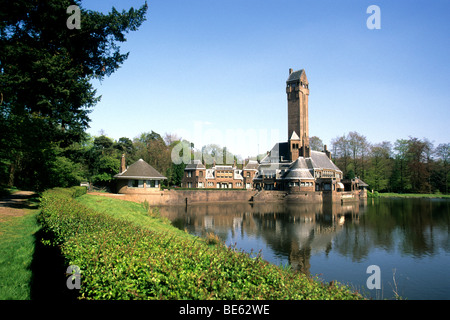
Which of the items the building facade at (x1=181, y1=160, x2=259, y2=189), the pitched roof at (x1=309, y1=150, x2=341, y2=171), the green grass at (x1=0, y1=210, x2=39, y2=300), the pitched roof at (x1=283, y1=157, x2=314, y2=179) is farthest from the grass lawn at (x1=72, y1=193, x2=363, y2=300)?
the pitched roof at (x1=309, y1=150, x2=341, y2=171)

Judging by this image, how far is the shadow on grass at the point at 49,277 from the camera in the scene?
7.93 metres

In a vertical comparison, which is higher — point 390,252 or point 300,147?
point 300,147

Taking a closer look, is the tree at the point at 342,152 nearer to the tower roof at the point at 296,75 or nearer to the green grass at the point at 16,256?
the tower roof at the point at 296,75

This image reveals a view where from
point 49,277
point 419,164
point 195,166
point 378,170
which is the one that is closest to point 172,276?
point 49,277

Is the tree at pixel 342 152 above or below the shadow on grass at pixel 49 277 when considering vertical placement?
above

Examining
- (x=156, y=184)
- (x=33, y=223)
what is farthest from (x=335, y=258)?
(x=156, y=184)

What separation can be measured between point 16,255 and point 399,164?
104 meters

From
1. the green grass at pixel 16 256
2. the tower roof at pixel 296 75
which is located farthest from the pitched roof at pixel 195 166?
the green grass at pixel 16 256

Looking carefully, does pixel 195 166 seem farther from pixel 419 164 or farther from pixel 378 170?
pixel 419 164

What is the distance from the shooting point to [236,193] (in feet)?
207

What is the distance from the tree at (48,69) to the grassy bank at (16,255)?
228 inches

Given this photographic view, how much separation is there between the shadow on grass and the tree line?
85223 millimetres
